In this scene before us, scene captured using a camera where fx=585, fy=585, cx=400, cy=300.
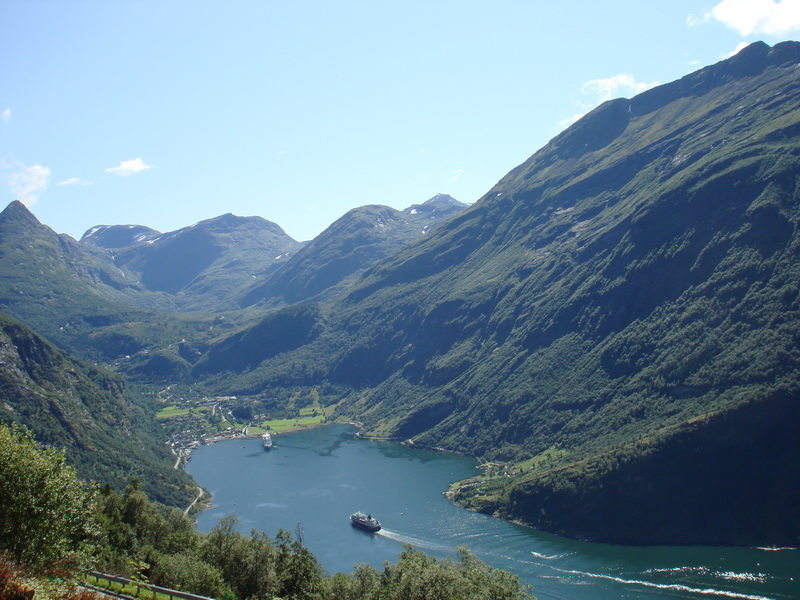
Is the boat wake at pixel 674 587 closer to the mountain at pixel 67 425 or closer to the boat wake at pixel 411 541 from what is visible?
the boat wake at pixel 411 541

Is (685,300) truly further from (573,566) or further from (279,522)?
(279,522)

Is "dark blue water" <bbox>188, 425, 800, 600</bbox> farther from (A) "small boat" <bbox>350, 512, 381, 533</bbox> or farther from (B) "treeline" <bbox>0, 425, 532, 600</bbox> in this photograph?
(B) "treeline" <bbox>0, 425, 532, 600</bbox>

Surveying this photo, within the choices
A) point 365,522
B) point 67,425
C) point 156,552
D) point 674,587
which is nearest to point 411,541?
point 365,522

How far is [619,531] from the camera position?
129000mm

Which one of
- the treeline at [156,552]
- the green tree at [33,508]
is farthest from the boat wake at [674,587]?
the green tree at [33,508]

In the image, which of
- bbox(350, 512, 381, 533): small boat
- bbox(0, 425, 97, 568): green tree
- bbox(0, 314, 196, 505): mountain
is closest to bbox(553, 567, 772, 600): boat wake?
bbox(350, 512, 381, 533): small boat

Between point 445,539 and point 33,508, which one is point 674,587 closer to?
point 445,539

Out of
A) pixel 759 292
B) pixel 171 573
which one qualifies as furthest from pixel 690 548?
pixel 171 573

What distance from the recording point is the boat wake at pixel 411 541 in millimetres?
123625

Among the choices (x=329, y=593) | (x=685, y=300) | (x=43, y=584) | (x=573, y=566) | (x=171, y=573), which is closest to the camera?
(x=43, y=584)

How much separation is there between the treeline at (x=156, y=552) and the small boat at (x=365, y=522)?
66529 millimetres

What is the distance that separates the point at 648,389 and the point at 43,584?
573ft

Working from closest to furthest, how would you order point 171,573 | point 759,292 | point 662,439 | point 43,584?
point 43,584 < point 171,573 < point 662,439 < point 759,292

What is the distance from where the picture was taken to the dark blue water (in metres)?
100
